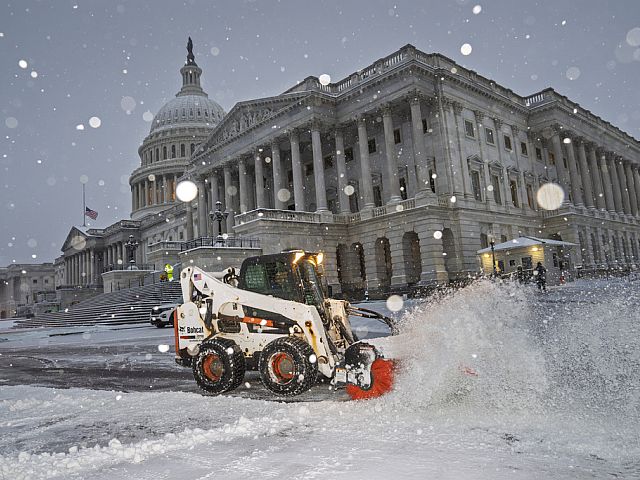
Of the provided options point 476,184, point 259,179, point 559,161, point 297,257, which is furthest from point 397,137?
point 297,257

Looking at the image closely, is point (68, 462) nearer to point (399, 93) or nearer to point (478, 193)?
point (399, 93)

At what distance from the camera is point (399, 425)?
5.55 meters

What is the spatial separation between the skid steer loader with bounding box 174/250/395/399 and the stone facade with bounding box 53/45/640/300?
26.4 m

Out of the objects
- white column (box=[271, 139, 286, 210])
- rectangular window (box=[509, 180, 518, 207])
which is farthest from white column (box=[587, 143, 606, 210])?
white column (box=[271, 139, 286, 210])

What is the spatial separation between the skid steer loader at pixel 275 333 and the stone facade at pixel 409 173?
26417mm

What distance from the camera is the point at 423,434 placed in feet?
16.9

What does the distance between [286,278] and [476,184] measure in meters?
34.5

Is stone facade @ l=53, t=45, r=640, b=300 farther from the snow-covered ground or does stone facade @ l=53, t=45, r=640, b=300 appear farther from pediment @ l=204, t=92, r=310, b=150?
the snow-covered ground

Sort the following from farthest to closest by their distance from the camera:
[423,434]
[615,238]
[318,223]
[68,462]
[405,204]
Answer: [615,238]
[318,223]
[405,204]
[423,434]
[68,462]

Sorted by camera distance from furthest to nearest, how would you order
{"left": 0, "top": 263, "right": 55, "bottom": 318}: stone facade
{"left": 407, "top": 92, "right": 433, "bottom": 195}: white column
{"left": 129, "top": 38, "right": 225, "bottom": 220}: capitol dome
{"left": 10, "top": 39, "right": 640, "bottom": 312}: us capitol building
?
{"left": 0, "top": 263, "right": 55, "bottom": 318}: stone facade, {"left": 129, "top": 38, "right": 225, "bottom": 220}: capitol dome, {"left": 10, "top": 39, "right": 640, "bottom": 312}: us capitol building, {"left": 407, "top": 92, "right": 433, "bottom": 195}: white column

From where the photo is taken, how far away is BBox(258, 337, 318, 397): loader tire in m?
6.96


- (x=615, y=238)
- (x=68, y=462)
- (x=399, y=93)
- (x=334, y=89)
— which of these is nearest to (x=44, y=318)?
(x=334, y=89)

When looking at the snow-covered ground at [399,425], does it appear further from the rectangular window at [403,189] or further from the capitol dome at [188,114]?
the capitol dome at [188,114]

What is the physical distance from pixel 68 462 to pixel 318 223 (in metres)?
34.1
